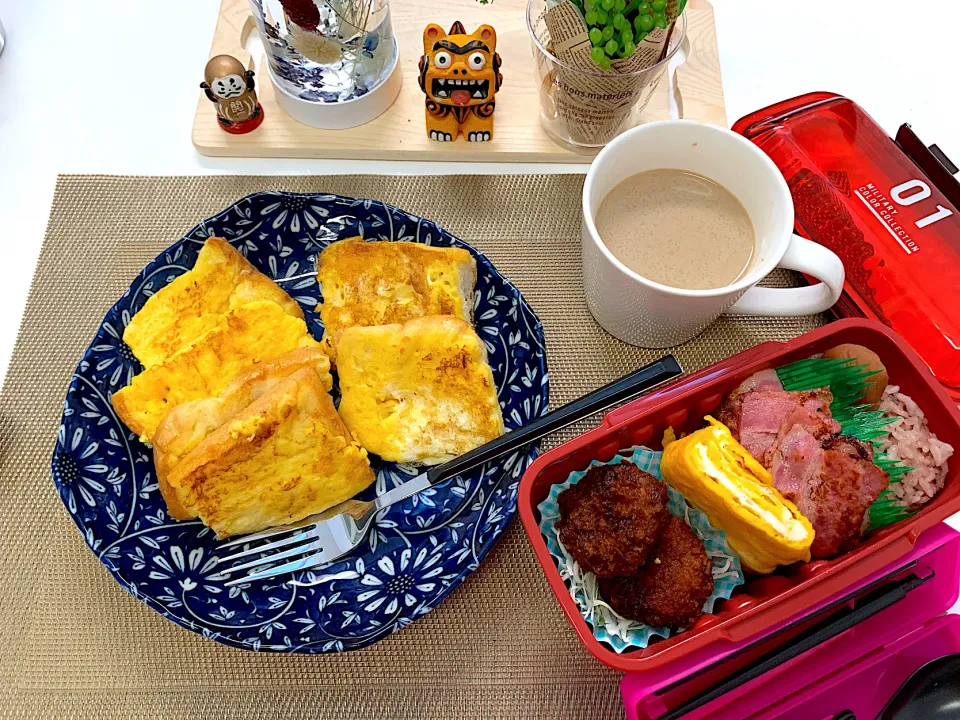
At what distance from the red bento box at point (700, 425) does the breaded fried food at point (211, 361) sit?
420 millimetres

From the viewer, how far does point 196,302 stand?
3.31 ft

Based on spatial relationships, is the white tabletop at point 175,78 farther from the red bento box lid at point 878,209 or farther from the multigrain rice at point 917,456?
the multigrain rice at point 917,456

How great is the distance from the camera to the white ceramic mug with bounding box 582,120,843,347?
0.92 m

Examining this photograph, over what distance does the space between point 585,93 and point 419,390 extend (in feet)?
1.82

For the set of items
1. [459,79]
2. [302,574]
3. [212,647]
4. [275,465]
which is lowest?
[212,647]

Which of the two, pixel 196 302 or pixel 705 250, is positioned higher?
pixel 705 250

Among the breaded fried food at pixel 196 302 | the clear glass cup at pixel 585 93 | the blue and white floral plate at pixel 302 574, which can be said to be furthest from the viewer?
the clear glass cup at pixel 585 93

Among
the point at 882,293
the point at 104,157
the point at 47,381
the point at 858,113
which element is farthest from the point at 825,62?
the point at 47,381

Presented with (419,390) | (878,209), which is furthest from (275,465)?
Answer: (878,209)

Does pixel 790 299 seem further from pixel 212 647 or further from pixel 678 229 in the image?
pixel 212 647

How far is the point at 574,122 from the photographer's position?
1.20 meters

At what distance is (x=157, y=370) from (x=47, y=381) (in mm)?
271

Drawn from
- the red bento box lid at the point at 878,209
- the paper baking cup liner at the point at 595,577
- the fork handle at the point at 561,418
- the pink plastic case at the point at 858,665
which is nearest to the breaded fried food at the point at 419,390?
the fork handle at the point at 561,418

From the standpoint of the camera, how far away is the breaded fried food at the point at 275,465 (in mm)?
885
